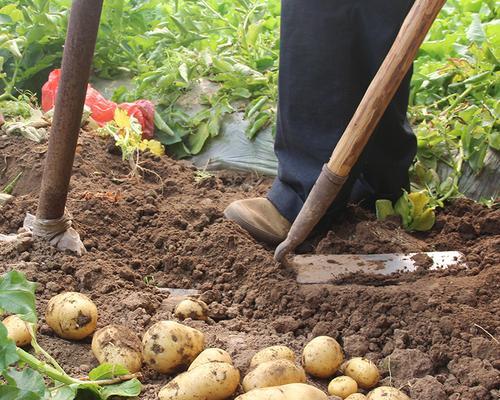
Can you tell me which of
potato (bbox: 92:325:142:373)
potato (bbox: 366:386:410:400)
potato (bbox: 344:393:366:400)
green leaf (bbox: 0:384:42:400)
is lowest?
potato (bbox: 92:325:142:373)

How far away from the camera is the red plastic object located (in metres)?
4.29

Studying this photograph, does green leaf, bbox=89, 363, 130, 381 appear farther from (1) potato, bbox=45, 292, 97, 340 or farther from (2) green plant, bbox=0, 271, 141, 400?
(1) potato, bbox=45, 292, 97, 340

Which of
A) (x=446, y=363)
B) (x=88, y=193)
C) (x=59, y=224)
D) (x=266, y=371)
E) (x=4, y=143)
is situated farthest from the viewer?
(x=4, y=143)

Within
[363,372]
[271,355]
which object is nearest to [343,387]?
[363,372]

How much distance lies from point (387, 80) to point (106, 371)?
1.15 m

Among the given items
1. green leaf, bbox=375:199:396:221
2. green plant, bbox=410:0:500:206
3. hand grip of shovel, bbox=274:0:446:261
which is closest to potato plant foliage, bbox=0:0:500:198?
green plant, bbox=410:0:500:206

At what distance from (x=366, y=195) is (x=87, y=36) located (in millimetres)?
1429

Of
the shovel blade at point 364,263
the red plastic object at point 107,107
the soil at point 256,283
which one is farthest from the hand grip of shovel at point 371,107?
the red plastic object at point 107,107

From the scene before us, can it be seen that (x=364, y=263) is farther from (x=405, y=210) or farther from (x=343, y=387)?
(x=343, y=387)

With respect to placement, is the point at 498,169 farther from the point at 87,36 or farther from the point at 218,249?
the point at 87,36

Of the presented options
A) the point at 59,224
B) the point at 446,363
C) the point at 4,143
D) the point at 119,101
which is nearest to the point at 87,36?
the point at 59,224

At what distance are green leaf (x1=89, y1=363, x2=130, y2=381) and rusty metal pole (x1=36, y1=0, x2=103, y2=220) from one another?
2.80ft

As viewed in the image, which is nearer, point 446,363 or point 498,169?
point 446,363

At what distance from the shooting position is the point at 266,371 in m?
2.04
